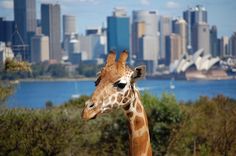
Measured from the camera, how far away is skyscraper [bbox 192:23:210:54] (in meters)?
74.8

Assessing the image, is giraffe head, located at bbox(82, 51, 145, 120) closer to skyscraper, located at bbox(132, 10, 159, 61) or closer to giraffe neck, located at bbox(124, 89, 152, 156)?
giraffe neck, located at bbox(124, 89, 152, 156)

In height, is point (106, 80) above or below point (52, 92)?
above

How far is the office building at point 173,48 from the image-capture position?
76.6 metres

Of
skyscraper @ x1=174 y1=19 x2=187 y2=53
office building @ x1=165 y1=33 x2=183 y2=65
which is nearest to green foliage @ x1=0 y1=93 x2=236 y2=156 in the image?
office building @ x1=165 y1=33 x2=183 y2=65

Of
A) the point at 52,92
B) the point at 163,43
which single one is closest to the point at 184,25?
the point at 163,43

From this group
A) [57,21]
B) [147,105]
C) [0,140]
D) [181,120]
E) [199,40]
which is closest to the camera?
[0,140]

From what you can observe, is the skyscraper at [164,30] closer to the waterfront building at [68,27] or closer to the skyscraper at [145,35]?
the skyscraper at [145,35]

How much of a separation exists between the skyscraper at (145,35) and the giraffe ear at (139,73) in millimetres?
57588

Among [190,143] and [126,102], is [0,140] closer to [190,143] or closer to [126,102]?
[190,143]

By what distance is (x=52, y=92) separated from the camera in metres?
64.4

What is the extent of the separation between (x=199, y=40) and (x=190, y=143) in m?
64.2

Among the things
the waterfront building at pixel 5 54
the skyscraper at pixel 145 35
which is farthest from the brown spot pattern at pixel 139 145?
the skyscraper at pixel 145 35

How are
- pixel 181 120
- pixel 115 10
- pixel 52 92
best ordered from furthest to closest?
pixel 115 10 < pixel 52 92 < pixel 181 120

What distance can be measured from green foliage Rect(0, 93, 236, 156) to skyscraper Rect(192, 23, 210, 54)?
189 ft
